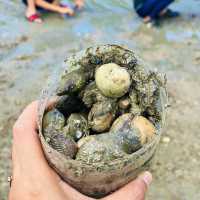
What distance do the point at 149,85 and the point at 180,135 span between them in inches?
51.8

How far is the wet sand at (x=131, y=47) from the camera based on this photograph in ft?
7.47

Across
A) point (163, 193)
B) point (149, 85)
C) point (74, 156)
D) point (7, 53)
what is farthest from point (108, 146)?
point (7, 53)

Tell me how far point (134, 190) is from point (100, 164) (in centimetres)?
17

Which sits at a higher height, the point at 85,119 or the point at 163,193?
the point at 85,119

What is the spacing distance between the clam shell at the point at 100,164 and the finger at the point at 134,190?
0.02 m

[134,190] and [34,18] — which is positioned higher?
[134,190]

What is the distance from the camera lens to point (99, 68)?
1149 mm

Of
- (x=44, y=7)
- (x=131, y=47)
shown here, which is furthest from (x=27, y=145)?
(x=44, y=7)

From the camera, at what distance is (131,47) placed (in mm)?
3039

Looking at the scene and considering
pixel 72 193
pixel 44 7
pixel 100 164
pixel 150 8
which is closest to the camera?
pixel 100 164

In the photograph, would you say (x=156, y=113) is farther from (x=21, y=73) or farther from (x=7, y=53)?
(x=7, y=53)

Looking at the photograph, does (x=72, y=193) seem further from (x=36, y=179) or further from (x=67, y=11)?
(x=67, y=11)

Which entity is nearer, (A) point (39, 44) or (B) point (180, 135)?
(B) point (180, 135)

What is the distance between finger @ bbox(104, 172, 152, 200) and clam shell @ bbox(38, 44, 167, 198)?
16 millimetres
